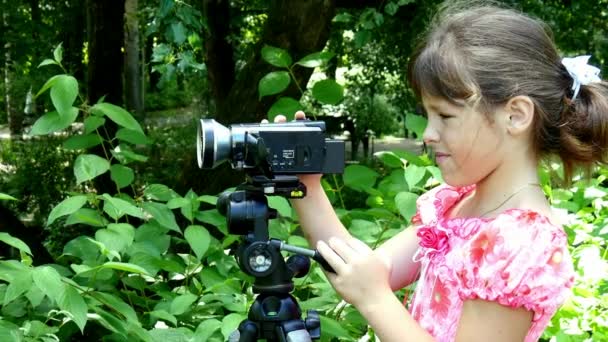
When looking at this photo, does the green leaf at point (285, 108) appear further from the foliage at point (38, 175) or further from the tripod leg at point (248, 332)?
the foliage at point (38, 175)

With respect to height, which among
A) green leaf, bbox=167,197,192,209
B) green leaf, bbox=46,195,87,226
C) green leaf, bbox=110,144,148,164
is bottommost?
green leaf, bbox=167,197,192,209

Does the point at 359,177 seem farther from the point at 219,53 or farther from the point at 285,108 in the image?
the point at 219,53

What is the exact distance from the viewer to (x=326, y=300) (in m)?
2.42

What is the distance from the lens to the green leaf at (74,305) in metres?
1.98

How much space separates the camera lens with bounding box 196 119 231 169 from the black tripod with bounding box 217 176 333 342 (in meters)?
0.08

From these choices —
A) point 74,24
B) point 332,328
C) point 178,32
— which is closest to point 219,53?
point 74,24

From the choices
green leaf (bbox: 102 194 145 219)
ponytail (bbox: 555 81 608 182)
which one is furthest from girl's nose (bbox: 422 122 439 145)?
green leaf (bbox: 102 194 145 219)

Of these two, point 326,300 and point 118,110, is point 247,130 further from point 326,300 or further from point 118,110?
→ point 118,110

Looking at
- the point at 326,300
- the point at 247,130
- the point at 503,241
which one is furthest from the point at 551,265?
the point at 326,300

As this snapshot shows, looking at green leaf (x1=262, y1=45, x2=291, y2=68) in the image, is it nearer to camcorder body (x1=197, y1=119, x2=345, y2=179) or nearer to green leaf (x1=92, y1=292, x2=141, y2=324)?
green leaf (x1=92, y1=292, x2=141, y2=324)

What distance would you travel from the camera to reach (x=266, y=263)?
167 centimetres

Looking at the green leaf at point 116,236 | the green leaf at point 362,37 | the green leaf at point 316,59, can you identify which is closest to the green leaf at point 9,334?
the green leaf at point 116,236

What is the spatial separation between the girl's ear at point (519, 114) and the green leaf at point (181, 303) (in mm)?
1071

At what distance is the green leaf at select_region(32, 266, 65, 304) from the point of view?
Result: 1989mm
